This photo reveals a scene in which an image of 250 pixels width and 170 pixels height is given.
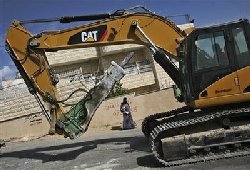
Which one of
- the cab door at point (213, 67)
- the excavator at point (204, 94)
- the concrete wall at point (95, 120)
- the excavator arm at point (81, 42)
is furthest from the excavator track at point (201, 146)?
the concrete wall at point (95, 120)

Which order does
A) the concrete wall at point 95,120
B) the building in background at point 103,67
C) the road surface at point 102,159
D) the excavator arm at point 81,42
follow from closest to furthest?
the road surface at point 102,159, the excavator arm at point 81,42, the concrete wall at point 95,120, the building in background at point 103,67

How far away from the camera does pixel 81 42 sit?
38.8 feet

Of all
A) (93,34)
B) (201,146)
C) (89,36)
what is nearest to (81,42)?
(89,36)

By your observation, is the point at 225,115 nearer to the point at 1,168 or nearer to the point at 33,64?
the point at 33,64

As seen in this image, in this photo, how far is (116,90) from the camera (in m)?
28.7

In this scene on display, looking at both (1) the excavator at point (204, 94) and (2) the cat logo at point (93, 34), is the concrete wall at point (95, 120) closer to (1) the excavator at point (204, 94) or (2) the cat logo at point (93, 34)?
(2) the cat logo at point (93, 34)

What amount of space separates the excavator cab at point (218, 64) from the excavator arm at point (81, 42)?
1.27m

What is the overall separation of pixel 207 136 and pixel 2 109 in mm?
19840

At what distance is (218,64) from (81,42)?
12.4 feet

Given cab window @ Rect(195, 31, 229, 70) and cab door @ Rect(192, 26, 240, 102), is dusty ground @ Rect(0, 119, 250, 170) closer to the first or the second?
cab door @ Rect(192, 26, 240, 102)

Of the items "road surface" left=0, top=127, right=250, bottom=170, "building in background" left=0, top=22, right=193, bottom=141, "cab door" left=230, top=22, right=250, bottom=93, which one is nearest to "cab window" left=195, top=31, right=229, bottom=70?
"cab door" left=230, top=22, right=250, bottom=93

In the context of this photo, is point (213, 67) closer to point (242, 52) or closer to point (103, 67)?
point (242, 52)

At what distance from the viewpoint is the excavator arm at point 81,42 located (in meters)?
11.5

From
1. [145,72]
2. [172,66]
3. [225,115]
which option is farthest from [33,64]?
[145,72]
